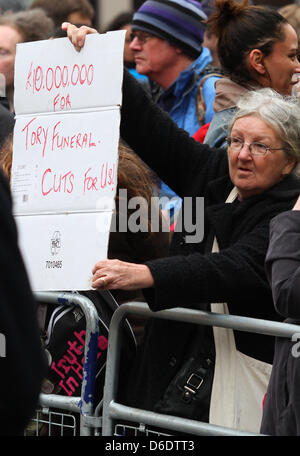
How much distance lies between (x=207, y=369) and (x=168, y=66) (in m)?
2.08

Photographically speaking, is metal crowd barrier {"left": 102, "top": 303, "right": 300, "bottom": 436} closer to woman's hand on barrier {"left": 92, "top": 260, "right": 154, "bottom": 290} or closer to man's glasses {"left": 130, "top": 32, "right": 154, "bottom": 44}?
woman's hand on barrier {"left": 92, "top": 260, "right": 154, "bottom": 290}

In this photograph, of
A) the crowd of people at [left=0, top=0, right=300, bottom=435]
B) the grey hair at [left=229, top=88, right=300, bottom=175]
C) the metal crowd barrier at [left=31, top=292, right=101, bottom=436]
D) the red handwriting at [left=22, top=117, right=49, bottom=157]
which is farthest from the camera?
the red handwriting at [left=22, top=117, right=49, bottom=157]

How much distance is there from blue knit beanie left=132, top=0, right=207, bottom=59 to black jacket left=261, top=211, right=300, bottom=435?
2162 mm

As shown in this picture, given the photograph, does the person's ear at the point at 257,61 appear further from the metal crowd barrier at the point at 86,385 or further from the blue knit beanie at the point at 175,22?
the metal crowd barrier at the point at 86,385

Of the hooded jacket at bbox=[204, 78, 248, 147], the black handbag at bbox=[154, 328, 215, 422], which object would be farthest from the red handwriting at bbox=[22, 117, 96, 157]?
the black handbag at bbox=[154, 328, 215, 422]

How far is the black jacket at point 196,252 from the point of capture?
298cm

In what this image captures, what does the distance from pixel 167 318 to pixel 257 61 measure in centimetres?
121

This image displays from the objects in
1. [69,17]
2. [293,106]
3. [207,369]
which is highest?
[69,17]

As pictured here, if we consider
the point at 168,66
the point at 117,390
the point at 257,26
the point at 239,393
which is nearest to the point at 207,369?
the point at 239,393

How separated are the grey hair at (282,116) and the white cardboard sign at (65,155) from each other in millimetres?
465

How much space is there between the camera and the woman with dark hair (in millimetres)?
3779

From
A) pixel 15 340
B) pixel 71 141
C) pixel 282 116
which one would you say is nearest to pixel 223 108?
pixel 282 116
